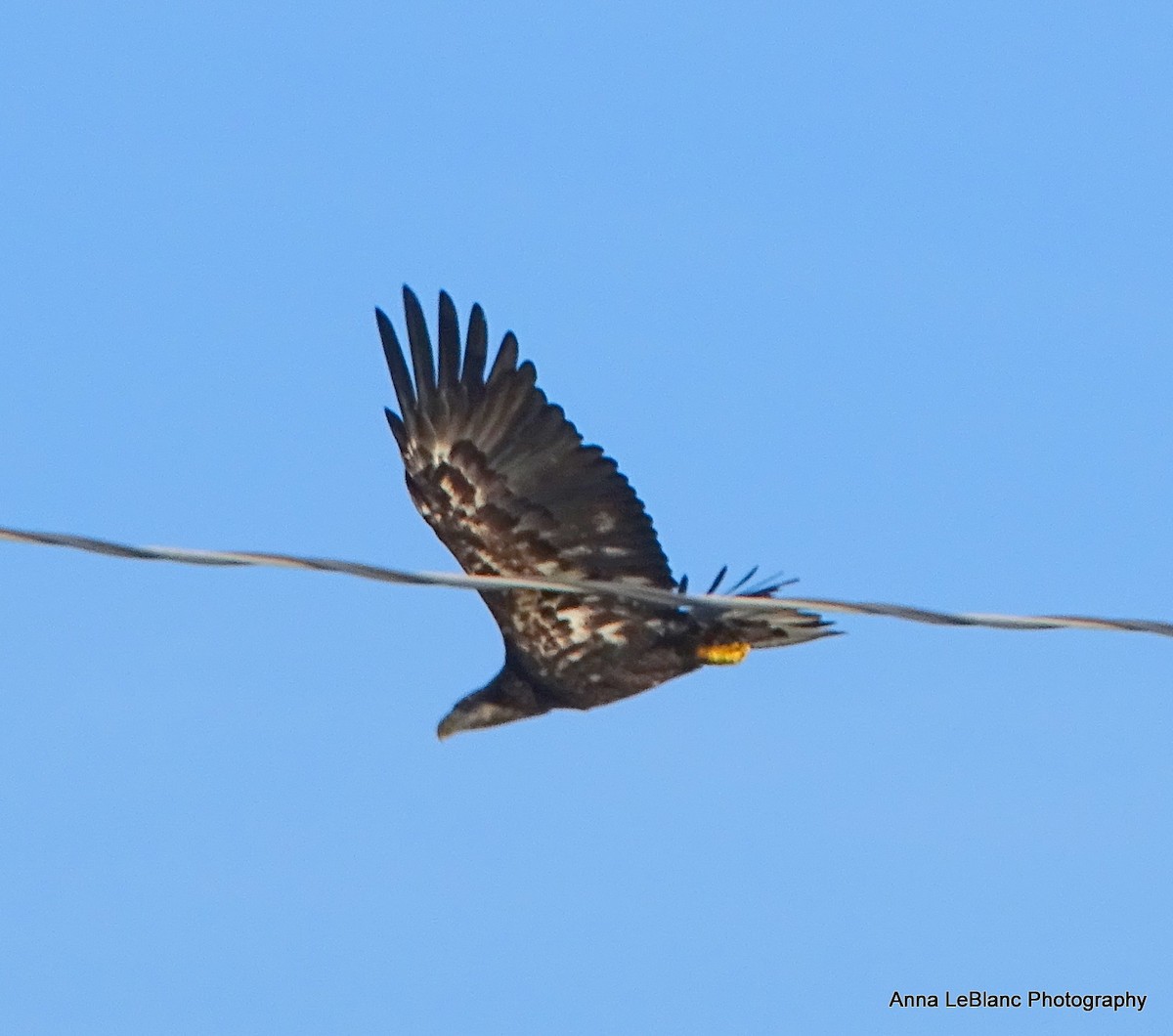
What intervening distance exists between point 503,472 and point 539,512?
0.24 m

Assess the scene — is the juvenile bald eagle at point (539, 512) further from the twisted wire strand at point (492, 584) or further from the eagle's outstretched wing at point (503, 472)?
the twisted wire strand at point (492, 584)

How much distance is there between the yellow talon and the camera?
9852 mm

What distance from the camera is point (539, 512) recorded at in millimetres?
9758

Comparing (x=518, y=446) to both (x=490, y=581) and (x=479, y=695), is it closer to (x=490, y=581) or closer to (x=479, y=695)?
(x=479, y=695)

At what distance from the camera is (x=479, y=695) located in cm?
1083

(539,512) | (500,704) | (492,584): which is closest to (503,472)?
(539,512)

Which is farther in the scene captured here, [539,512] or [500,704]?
[500,704]

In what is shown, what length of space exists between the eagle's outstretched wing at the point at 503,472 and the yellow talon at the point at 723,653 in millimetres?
340

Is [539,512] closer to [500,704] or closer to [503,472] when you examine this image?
[503,472]

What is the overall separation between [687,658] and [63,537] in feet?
16.1

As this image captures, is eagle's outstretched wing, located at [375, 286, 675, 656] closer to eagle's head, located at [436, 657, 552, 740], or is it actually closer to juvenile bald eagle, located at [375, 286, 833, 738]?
juvenile bald eagle, located at [375, 286, 833, 738]

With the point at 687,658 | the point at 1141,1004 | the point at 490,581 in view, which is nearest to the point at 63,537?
the point at 490,581

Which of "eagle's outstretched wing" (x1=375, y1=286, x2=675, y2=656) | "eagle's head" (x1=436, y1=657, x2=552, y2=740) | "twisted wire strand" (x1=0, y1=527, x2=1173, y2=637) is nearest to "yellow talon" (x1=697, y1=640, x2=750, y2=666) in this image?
"eagle's outstretched wing" (x1=375, y1=286, x2=675, y2=656)

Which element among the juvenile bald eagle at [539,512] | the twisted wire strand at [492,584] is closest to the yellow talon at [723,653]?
the juvenile bald eagle at [539,512]
